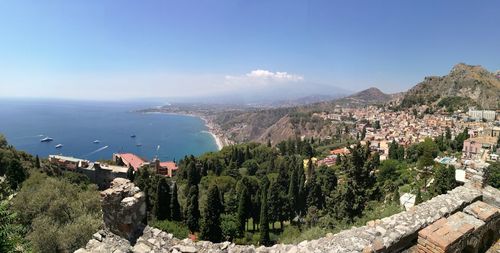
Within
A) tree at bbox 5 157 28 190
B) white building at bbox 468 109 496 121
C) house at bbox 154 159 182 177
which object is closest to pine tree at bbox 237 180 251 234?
tree at bbox 5 157 28 190

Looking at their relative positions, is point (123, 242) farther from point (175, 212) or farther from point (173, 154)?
point (173, 154)

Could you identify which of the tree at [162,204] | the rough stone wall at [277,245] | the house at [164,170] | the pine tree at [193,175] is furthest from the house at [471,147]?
the house at [164,170]

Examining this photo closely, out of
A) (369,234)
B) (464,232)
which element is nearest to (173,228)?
(369,234)

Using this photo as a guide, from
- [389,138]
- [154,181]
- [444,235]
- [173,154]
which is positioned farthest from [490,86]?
[444,235]

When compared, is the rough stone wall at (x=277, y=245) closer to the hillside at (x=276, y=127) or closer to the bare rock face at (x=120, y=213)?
the bare rock face at (x=120, y=213)

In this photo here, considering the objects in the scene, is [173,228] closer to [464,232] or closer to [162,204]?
[162,204]

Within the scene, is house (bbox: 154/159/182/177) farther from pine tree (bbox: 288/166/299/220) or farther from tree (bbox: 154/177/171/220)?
tree (bbox: 154/177/171/220)
